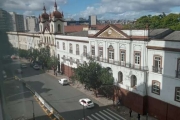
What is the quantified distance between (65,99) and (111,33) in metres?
9.80

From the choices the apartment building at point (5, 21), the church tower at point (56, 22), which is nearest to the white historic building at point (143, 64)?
the apartment building at point (5, 21)

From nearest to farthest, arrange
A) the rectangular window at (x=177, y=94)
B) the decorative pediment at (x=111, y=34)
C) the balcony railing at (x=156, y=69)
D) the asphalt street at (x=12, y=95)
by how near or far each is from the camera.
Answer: the asphalt street at (x=12, y=95)
the rectangular window at (x=177, y=94)
the balcony railing at (x=156, y=69)
the decorative pediment at (x=111, y=34)

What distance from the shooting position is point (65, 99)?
2242 centimetres

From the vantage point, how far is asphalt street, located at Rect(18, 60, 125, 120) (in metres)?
18.2

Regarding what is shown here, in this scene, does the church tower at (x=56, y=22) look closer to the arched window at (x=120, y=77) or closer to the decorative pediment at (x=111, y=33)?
the decorative pediment at (x=111, y=33)

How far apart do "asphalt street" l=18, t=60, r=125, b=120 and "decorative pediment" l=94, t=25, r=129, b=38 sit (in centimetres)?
789

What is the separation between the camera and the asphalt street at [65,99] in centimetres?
1825

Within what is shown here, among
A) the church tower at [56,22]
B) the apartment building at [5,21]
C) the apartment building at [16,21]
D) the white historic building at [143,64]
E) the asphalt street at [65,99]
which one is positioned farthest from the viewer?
the church tower at [56,22]

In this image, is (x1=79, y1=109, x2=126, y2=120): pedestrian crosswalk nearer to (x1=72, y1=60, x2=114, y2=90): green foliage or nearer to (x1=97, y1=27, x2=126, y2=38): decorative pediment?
(x1=72, y1=60, x2=114, y2=90): green foliage

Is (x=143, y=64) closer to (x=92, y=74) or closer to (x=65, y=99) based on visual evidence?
(x=92, y=74)

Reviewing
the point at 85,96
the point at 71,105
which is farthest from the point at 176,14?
the point at 71,105

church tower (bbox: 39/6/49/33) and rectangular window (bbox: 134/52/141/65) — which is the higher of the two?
church tower (bbox: 39/6/49/33)

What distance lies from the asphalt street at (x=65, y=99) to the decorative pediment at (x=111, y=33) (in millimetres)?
7886

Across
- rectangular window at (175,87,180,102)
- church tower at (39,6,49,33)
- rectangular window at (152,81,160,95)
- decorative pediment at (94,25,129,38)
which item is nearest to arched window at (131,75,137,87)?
rectangular window at (152,81,160,95)
